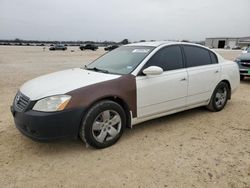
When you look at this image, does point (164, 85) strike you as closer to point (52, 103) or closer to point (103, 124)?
point (103, 124)

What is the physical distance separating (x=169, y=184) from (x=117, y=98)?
1.49 meters

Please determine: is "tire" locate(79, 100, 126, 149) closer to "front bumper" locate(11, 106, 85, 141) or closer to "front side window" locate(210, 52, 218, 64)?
"front bumper" locate(11, 106, 85, 141)

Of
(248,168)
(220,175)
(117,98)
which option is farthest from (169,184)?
(117,98)

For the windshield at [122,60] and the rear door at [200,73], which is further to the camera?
the rear door at [200,73]

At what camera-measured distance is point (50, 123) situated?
316 cm

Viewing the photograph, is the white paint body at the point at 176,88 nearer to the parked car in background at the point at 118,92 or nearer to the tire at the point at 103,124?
the parked car in background at the point at 118,92

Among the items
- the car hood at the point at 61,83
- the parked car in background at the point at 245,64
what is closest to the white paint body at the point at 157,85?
the car hood at the point at 61,83

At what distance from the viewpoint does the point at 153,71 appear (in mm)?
3895

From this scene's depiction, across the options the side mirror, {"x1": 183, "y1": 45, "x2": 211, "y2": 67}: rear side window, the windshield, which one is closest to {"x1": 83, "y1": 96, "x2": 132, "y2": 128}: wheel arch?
the windshield

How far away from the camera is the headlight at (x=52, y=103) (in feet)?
10.5

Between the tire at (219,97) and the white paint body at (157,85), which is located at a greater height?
the white paint body at (157,85)

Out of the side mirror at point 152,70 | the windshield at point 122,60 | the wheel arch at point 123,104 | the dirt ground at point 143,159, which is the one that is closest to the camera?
the dirt ground at point 143,159

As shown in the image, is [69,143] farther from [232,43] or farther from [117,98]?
[232,43]

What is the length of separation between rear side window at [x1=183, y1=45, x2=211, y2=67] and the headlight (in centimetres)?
260
